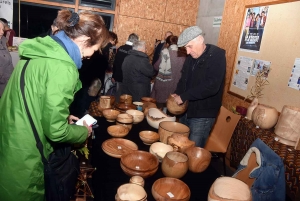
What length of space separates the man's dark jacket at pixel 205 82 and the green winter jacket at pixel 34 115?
1135 mm

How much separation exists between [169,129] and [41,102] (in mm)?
1008

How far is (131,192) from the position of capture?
3.62 feet

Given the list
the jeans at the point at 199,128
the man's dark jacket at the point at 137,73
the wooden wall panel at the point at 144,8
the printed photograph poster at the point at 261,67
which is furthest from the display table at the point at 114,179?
the wooden wall panel at the point at 144,8

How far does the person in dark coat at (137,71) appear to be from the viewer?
3.45 meters

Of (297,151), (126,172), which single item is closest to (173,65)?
(297,151)

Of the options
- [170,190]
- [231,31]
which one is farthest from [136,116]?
[231,31]

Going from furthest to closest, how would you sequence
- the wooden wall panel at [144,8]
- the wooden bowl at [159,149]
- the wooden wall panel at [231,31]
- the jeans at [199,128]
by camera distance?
the wooden wall panel at [144,8]
the wooden wall panel at [231,31]
the jeans at [199,128]
the wooden bowl at [159,149]

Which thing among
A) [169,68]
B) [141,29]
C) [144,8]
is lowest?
[169,68]

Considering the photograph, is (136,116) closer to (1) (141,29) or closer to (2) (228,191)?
(2) (228,191)

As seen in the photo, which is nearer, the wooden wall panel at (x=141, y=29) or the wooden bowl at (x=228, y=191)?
the wooden bowl at (x=228, y=191)

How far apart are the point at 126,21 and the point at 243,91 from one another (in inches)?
116

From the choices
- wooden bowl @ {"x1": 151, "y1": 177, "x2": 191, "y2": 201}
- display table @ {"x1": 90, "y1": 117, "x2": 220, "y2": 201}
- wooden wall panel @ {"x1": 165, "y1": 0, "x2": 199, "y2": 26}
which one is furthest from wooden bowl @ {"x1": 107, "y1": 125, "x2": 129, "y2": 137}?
wooden wall panel @ {"x1": 165, "y1": 0, "x2": 199, "y2": 26}

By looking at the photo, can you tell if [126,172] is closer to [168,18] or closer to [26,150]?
[26,150]

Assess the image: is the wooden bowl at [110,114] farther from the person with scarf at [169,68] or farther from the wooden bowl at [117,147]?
the person with scarf at [169,68]
